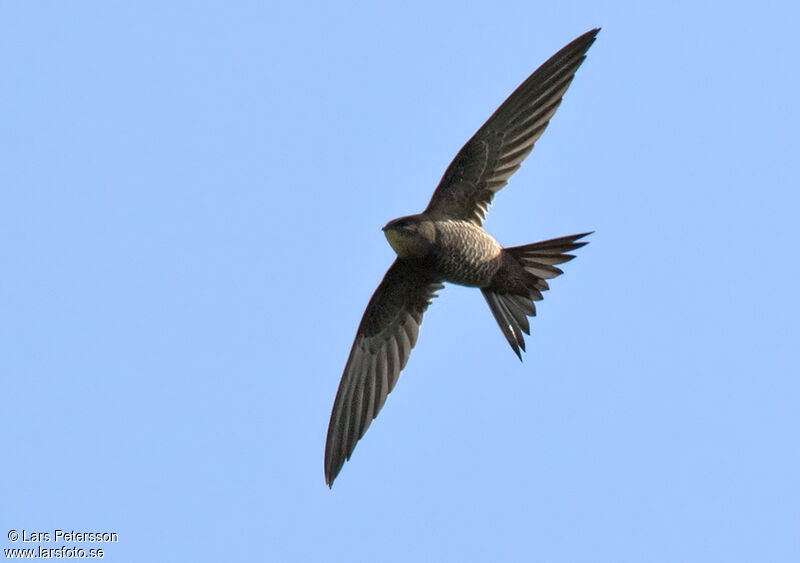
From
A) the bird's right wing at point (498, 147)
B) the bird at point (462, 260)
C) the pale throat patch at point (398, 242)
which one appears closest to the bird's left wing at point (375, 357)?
the bird at point (462, 260)

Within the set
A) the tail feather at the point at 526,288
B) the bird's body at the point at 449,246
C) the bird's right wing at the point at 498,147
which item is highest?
the bird's right wing at the point at 498,147

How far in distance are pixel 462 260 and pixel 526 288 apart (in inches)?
16.6

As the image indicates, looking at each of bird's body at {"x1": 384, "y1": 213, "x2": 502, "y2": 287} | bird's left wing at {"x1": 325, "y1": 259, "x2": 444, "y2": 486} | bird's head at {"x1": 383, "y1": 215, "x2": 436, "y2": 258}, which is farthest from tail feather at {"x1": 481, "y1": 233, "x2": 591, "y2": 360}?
bird's left wing at {"x1": 325, "y1": 259, "x2": 444, "y2": 486}

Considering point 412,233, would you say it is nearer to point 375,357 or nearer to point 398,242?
point 398,242

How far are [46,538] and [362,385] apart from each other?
2218 millimetres

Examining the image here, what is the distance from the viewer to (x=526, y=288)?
6992 mm

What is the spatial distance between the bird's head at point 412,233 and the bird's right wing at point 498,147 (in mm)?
285

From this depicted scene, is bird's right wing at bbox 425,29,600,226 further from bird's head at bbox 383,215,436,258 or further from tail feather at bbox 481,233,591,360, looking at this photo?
tail feather at bbox 481,233,591,360

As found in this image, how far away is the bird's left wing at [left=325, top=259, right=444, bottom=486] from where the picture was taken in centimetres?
764

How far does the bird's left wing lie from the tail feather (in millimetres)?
630

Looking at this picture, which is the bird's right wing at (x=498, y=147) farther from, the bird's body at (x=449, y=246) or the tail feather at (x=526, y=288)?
the tail feather at (x=526, y=288)

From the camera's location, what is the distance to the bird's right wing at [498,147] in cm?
721

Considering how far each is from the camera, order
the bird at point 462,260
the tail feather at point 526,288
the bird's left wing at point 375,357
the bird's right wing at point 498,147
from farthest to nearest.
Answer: the bird's left wing at point 375,357 → the bird's right wing at point 498,147 → the bird at point 462,260 → the tail feather at point 526,288

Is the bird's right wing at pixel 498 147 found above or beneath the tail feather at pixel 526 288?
above
